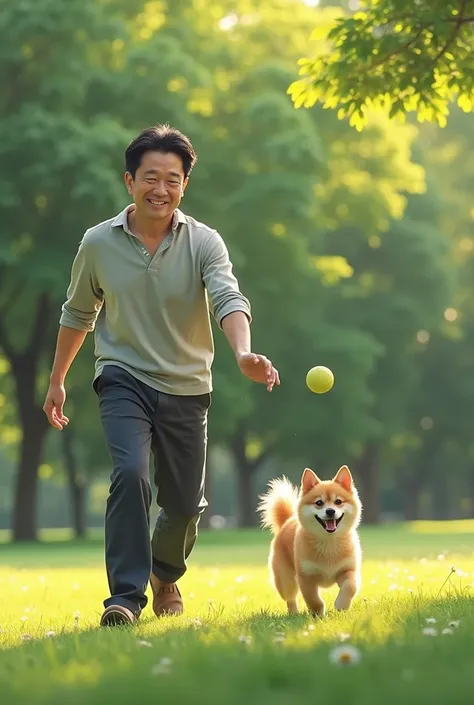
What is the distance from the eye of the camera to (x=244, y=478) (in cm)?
4009

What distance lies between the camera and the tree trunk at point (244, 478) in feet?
127

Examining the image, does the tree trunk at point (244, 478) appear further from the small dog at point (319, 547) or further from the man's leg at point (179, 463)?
the man's leg at point (179, 463)

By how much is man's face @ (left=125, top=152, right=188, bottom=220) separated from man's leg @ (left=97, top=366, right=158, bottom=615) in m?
1.03

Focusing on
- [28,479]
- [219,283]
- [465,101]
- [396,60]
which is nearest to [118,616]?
[219,283]

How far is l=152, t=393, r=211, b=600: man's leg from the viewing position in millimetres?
6680

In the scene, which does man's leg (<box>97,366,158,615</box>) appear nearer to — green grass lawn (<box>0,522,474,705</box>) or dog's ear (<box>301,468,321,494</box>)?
green grass lawn (<box>0,522,474,705</box>)

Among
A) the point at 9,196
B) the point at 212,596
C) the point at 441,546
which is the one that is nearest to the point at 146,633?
the point at 212,596

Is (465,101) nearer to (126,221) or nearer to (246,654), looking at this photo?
(126,221)

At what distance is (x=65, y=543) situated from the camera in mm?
27562

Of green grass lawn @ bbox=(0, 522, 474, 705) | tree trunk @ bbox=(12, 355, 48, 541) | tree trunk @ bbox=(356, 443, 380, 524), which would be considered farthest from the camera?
tree trunk @ bbox=(356, 443, 380, 524)

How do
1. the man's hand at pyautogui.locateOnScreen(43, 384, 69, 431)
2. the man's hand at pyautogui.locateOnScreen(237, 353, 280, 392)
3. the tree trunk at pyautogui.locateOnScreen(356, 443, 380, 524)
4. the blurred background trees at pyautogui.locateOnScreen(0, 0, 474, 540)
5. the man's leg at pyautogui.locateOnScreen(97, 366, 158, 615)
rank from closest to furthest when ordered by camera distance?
the man's hand at pyautogui.locateOnScreen(237, 353, 280, 392)
the man's leg at pyautogui.locateOnScreen(97, 366, 158, 615)
the man's hand at pyautogui.locateOnScreen(43, 384, 69, 431)
the blurred background trees at pyautogui.locateOnScreen(0, 0, 474, 540)
the tree trunk at pyautogui.locateOnScreen(356, 443, 380, 524)

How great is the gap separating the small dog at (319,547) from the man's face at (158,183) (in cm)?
178

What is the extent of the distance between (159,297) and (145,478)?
37.2 inches

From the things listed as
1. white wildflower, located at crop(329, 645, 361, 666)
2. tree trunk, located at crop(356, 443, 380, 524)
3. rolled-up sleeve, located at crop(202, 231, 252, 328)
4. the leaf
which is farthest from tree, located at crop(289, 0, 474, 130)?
tree trunk, located at crop(356, 443, 380, 524)
